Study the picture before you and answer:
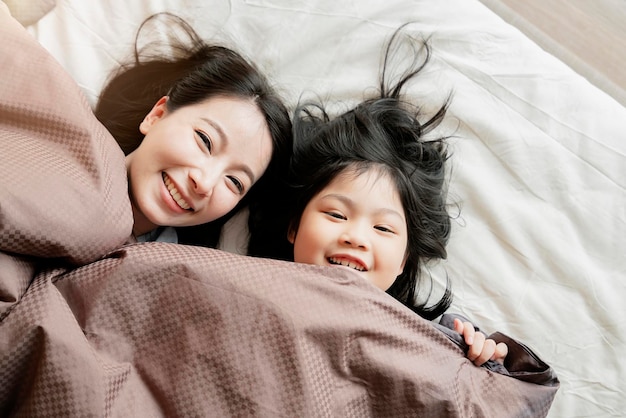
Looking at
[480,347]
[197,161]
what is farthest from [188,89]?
[480,347]

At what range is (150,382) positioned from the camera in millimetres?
867

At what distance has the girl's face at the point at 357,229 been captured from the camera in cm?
109

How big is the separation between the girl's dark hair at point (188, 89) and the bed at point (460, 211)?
0.03 m

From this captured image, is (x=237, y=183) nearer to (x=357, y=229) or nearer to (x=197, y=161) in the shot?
(x=197, y=161)

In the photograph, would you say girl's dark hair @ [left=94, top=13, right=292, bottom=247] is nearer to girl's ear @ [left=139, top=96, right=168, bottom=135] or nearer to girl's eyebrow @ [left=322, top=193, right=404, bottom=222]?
girl's ear @ [left=139, top=96, right=168, bottom=135]

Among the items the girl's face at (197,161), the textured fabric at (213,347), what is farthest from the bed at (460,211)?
the girl's face at (197,161)

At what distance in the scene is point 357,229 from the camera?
3.56ft

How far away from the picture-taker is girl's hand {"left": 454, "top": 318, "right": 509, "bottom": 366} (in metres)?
1.04

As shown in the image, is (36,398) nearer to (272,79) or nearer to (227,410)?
(227,410)

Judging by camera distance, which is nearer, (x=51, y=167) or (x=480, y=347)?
(x=51, y=167)

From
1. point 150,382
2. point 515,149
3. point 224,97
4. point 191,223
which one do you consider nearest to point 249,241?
point 191,223

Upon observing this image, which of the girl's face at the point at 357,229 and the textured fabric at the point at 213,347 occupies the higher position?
the girl's face at the point at 357,229

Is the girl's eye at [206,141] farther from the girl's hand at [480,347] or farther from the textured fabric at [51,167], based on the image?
the girl's hand at [480,347]

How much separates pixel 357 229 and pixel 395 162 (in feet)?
0.63
